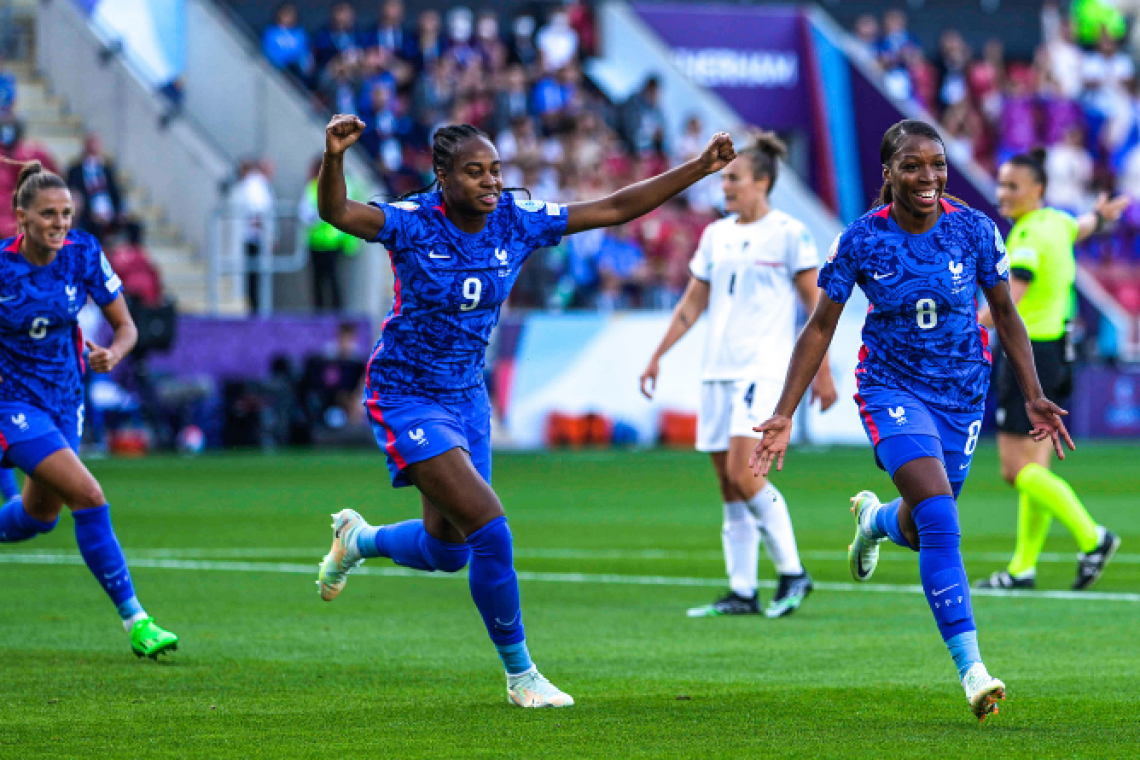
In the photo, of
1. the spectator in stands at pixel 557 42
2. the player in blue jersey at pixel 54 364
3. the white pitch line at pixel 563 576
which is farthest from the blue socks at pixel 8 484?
the spectator in stands at pixel 557 42

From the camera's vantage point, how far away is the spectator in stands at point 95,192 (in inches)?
945

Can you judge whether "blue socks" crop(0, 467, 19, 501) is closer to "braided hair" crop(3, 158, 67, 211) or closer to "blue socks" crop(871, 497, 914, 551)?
"braided hair" crop(3, 158, 67, 211)

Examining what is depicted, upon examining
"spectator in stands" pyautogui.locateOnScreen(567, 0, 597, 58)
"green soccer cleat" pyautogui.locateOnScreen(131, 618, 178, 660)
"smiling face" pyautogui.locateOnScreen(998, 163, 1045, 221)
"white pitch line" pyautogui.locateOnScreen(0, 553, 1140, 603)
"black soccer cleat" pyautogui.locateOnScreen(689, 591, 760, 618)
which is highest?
"spectator in stands" pyautogui.locateOnScreen(567, 0, 597, 58)

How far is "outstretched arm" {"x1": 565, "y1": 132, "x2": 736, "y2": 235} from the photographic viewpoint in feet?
23.3

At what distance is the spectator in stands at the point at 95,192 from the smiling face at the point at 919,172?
1852cm

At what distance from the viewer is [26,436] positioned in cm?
835

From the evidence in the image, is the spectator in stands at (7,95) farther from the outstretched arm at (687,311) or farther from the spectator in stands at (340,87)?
the outstretched arm at (687,311)

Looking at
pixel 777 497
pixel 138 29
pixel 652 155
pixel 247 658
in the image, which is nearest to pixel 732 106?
pixel 652 155

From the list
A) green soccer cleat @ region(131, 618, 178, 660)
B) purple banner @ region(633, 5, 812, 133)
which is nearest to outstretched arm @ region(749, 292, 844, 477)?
green soccer cleat @ region(131, 618, 178, 660)

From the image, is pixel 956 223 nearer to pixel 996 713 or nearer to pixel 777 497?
pixel 996 713

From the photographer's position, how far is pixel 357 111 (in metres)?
27.4

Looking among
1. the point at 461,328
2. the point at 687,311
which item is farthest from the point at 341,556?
the point at 687,311

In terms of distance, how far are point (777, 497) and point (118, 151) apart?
1939 centimetres

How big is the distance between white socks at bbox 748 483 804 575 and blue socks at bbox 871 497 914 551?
7.43 ft
